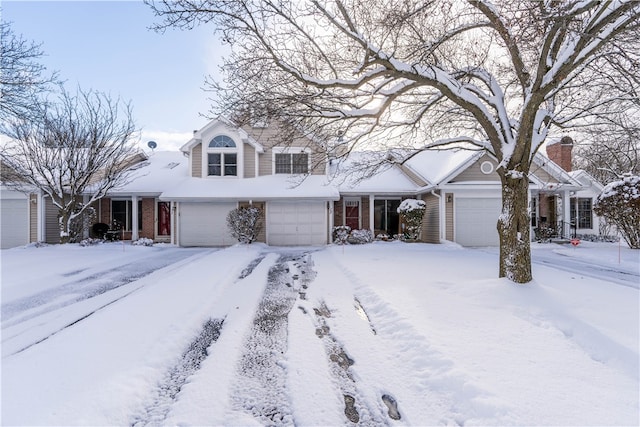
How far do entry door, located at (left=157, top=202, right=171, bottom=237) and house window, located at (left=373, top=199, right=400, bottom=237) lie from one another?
11.7 m

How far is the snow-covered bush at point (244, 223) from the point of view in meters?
16.1

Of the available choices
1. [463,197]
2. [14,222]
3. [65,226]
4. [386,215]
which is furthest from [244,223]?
[14,222]

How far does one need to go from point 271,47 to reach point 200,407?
233 inches

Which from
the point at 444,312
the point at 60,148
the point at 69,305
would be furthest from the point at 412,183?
the point at 60,148

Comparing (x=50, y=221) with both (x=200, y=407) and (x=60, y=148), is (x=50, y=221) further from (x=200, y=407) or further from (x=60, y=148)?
(x=200, y=407)

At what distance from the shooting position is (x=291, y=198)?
16.3 metres

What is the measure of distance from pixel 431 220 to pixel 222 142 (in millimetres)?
11927

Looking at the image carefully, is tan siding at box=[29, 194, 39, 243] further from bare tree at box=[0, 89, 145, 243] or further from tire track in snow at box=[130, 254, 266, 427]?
tire track in snow at box=[130, 254, 266, 427]

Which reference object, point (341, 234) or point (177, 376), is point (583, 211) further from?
point (177, 376)

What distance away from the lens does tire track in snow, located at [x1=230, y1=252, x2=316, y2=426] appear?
2852mm

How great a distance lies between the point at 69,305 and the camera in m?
6.10

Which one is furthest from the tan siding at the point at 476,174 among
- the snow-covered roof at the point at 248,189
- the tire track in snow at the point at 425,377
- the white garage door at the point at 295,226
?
the tire track in snow at the point at 425,377

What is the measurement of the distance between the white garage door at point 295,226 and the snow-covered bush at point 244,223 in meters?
1.05

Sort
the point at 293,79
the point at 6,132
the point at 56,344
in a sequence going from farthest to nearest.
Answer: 1. the point at 6,132
2. the point at 293,79
3. the point at 56,344
